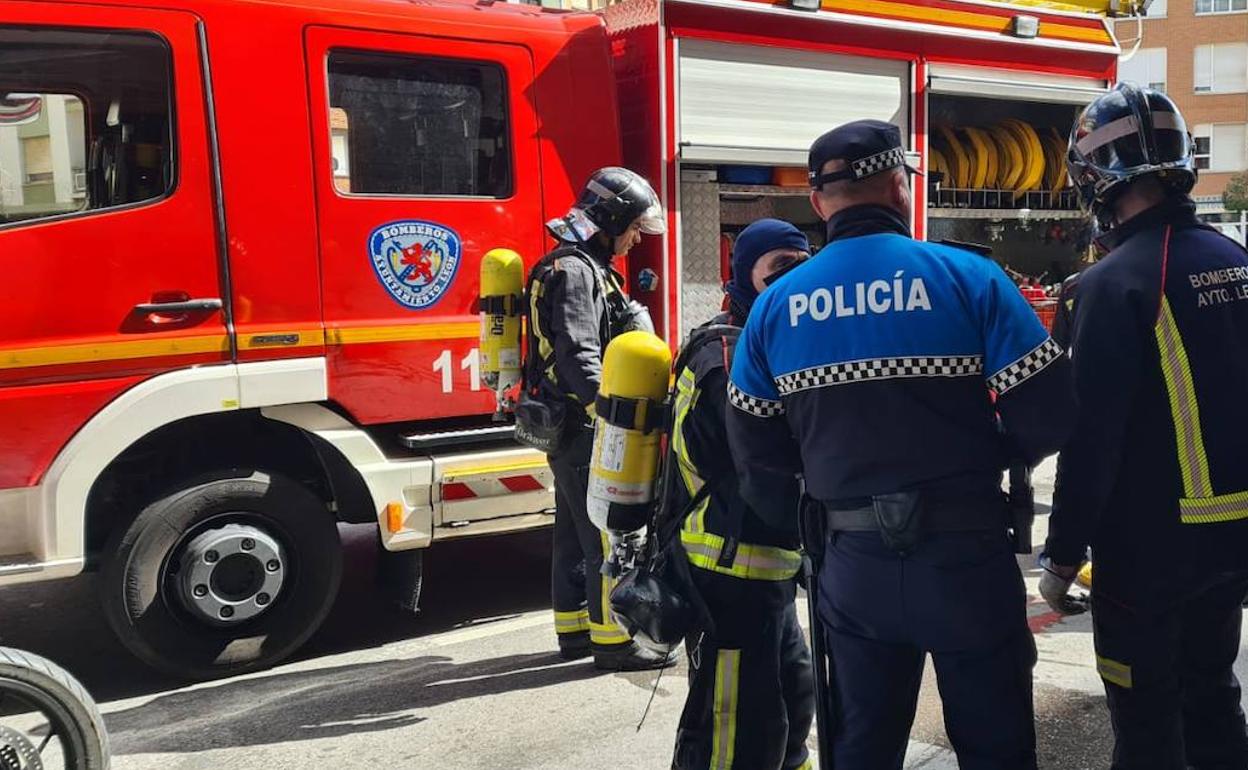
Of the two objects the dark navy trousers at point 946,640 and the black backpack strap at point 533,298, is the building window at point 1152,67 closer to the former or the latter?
the black backpack strap at point 533,298

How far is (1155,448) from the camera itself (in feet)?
9.11

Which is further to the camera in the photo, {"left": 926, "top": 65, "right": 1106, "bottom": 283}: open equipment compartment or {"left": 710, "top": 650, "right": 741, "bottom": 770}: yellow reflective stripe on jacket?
{"left": 926, "top": 65, "right": 1106, "bottom": 283}: open equipment compartment

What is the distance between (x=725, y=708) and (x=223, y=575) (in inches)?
101

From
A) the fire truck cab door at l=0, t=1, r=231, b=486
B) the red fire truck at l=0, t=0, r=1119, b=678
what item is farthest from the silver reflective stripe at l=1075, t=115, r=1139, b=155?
the fire truck cab door at l=0, t=1, r=231, b=486

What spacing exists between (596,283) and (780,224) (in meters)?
1.53

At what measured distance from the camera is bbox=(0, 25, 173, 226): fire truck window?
4184 mm

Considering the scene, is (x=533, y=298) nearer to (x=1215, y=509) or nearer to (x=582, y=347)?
(x=582, y=347)

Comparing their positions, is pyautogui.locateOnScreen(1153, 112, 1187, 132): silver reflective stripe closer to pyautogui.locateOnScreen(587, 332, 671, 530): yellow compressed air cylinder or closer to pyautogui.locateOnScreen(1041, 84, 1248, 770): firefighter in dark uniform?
pyautogui.locateOnScreen(1041, 84, 1248, 770): firefighter in dark uniform

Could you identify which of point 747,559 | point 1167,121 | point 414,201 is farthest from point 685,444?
point 414,201

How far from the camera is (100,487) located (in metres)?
4.62

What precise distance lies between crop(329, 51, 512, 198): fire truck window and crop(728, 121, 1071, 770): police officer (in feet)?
9.19

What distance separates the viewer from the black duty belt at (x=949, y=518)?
2.32m

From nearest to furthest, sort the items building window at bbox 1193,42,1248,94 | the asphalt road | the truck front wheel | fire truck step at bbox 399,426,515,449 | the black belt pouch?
the black belt pouch < the asphalt road < the truck front wheel < fire truck step at bbox 399,426,515,449 < building window at bbox 1193,42,1248,94

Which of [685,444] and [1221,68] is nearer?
[685,444]
